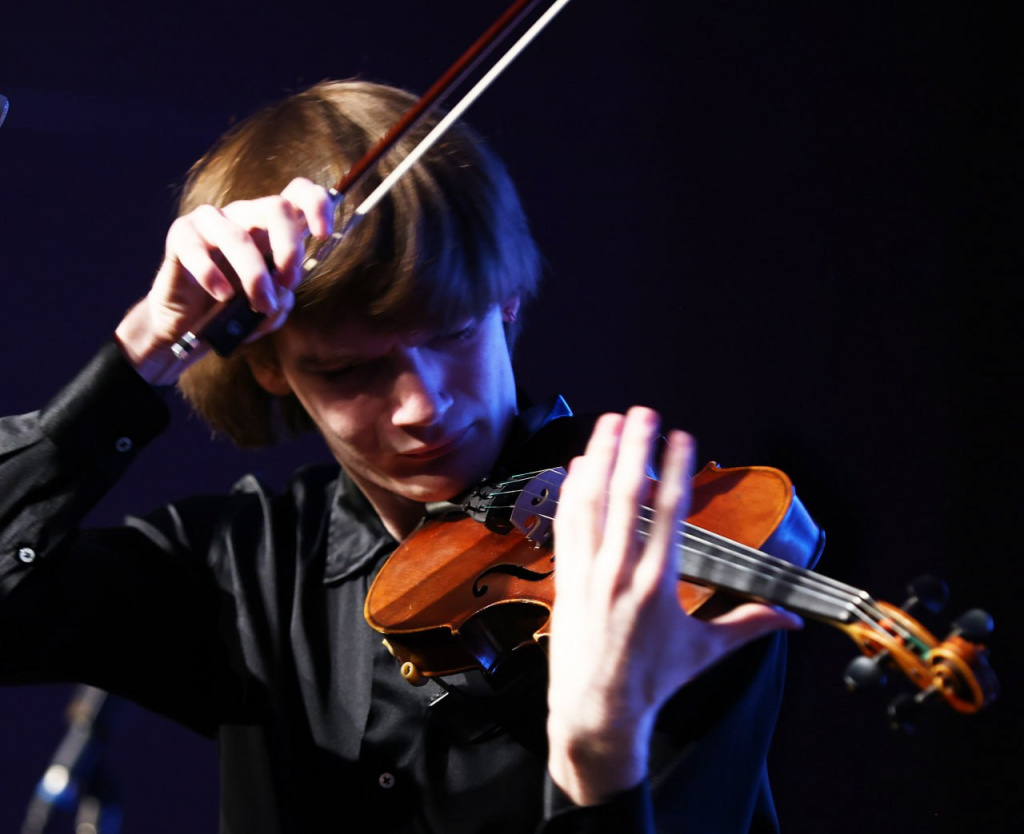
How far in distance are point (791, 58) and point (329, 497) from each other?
0.82m

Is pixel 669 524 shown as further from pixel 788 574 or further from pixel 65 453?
pixel 65 453

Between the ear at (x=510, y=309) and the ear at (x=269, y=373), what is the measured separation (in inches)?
10.1

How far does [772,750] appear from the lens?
1.43 m

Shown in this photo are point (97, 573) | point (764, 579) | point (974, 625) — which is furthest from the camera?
point (97, 573)

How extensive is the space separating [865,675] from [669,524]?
151mm

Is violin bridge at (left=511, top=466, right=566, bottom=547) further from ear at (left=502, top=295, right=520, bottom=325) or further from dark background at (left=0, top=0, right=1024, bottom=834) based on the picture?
dark background at (left=0, top=0, right=1024, bottom=834)

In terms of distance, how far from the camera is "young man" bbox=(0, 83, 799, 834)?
3.07 feet

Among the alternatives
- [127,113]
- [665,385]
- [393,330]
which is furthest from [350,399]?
[127,113]

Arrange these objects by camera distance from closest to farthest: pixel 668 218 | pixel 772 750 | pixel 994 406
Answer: pixel 994 406 < pixel 772 750 < pixel 668 218

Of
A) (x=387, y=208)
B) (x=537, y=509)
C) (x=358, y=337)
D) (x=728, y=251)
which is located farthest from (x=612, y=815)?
(x=728, y=251)

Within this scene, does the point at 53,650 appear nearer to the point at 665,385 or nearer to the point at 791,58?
the point at 665,385

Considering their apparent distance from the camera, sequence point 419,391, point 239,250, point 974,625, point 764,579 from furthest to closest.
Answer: point 419,391 < point 239,250 < point 764,579 < point 974,625

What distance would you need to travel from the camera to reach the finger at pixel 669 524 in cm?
69

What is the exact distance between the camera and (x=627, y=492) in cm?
70
